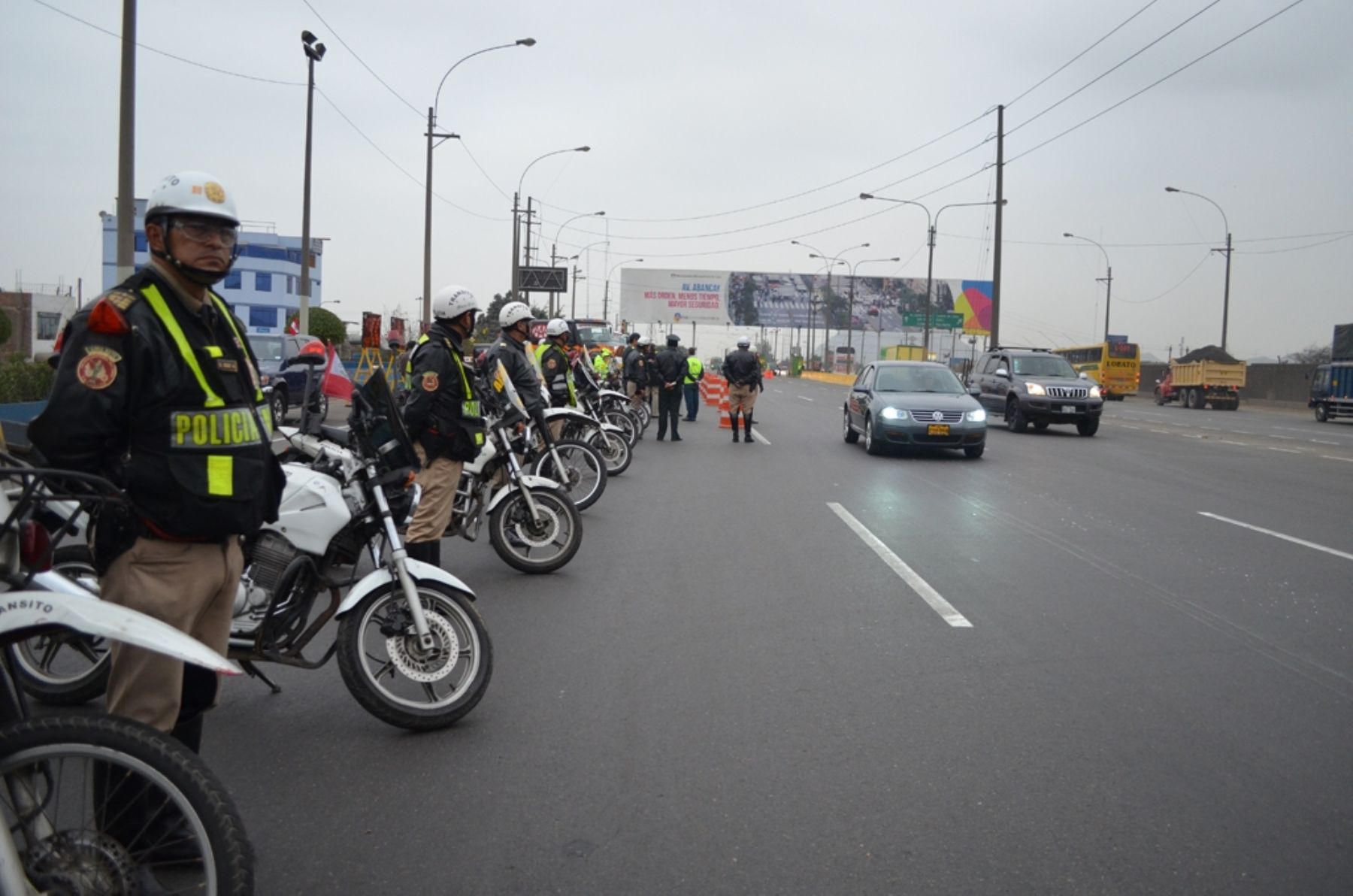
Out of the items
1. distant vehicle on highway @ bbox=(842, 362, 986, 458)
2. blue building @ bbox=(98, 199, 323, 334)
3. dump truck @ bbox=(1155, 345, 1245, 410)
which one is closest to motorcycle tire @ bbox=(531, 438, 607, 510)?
distant vehicle on highway @ bbox=(842, 362, 986, 458)

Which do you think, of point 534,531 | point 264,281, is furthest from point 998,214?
point 264,281

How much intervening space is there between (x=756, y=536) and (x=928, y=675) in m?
4.33

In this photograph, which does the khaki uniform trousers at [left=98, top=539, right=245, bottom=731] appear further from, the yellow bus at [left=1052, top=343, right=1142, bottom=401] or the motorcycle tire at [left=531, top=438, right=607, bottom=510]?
the yellow bus at [left=1052, top=343, right=1142, bottom=401]

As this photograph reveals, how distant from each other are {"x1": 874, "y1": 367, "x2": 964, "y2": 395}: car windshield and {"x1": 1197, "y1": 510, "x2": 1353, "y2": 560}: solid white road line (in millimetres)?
6964

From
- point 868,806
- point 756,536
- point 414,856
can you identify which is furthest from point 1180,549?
point 414,856

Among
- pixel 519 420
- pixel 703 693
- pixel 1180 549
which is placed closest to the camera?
pixel 703 693

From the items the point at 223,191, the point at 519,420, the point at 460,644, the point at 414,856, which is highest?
the point at 223,191

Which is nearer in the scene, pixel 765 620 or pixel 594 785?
pixel 594 785

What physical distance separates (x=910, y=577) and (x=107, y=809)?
6.28m

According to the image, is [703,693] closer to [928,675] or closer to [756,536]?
[928,675]

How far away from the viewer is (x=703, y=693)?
536 cm

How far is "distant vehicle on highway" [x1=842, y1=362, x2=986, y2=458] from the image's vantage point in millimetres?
17094

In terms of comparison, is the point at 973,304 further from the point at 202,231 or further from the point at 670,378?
the point at 202,231

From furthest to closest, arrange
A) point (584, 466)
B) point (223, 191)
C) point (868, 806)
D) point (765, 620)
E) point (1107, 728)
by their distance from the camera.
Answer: point (584, 466), point (765, 620), point (1107, 728), point (868, 806), point (223, 191)
